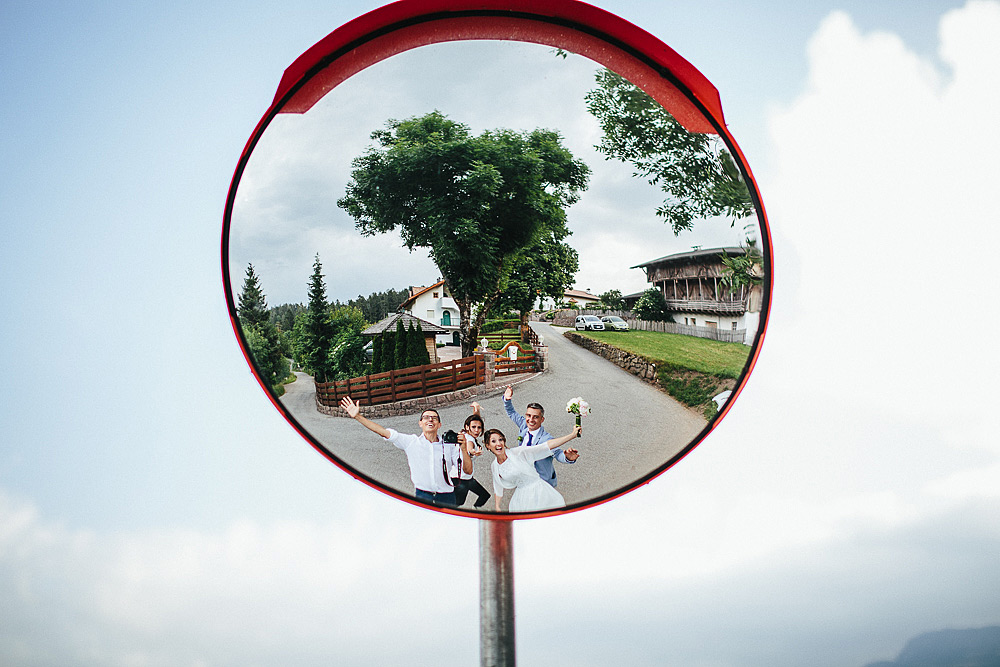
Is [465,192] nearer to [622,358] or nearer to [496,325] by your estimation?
[496,325]

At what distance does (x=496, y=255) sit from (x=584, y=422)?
316 mm

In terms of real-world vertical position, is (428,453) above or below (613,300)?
below

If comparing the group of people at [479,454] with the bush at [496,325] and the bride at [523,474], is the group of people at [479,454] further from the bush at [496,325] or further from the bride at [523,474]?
the bush at [496,325]

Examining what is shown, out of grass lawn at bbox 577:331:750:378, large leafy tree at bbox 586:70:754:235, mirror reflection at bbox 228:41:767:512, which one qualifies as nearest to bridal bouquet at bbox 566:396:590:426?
mirror reflection at bbox 228:41:767:512

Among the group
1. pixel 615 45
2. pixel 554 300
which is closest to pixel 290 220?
pixel 554 300

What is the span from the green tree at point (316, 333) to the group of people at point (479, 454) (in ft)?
0.24

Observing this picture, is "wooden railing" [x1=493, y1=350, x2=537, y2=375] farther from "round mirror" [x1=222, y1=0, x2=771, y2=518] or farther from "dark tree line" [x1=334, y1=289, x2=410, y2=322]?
"dark tree line" [x1=334, y1=289, x2=410, y2=322]

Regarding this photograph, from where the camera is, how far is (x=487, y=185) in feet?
3.66

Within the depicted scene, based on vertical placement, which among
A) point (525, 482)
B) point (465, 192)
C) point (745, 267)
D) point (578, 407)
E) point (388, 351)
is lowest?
point (525, 482)

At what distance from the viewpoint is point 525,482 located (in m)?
1.18

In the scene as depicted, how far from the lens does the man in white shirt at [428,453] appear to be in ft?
3.88

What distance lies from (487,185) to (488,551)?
66 centimetres

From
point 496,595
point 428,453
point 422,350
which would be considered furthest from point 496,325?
point 496,595

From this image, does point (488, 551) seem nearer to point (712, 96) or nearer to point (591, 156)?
point (591, 156)
